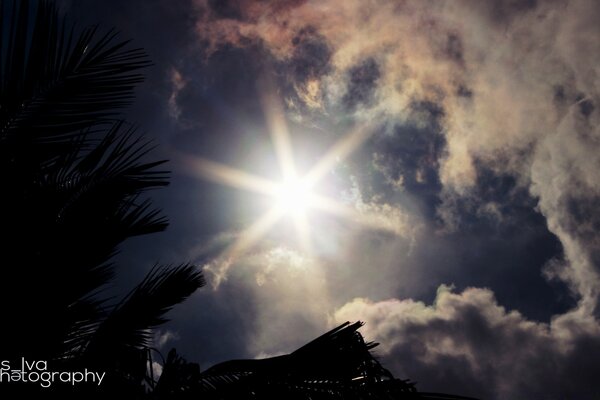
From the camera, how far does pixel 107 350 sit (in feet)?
12.4

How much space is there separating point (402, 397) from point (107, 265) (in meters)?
3.30

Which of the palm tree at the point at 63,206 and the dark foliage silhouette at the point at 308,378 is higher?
the palm tree at the point at 63,206

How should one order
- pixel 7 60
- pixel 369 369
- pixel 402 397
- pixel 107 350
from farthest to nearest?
1. pixel 107 350
2. pixel 369 369
3. pixel 7 60
4. pixel 402 397

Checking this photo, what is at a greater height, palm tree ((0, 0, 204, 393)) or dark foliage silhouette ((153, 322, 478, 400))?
palm tree ((0, 0, 204, 393))

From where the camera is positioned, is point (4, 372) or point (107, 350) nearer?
point (4, 372)

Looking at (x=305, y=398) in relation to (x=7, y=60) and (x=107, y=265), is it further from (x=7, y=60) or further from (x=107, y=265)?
(x=7, y=60)

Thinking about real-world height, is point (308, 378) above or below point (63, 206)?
below

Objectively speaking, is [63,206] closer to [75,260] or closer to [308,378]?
[75,260]

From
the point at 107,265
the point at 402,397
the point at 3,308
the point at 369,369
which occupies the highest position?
the point at 107,265

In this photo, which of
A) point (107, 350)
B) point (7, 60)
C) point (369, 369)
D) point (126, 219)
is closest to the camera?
point (7, 60)

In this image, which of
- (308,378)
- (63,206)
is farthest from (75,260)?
(308,378)

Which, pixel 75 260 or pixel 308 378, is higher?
pixel 75 260

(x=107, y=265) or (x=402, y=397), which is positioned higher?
(x=107, y=265)

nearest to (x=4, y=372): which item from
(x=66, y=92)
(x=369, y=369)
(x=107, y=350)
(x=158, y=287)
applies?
(x=107, y=350)
